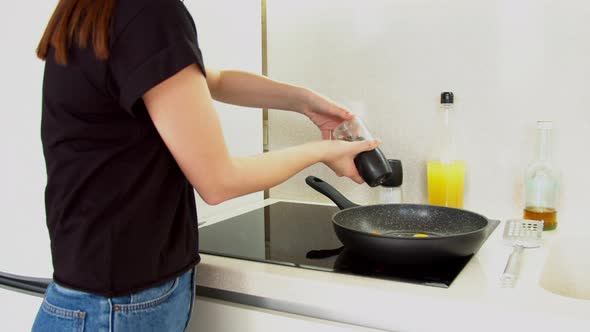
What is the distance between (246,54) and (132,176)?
0.72m

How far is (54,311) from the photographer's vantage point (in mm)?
688

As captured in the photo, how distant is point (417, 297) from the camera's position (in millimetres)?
706

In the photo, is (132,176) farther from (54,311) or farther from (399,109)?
(399,109)

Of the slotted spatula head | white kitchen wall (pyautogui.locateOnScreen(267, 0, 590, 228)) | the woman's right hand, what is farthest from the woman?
white kitchen wall (pyautogui.locateOnScreen(267, 0, 590, 228))

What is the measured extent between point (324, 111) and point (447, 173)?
307 mm

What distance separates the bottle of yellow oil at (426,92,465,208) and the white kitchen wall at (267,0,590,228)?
0.03 metres

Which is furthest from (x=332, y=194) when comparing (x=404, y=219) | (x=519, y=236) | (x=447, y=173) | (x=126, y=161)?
(x=126, y=161)

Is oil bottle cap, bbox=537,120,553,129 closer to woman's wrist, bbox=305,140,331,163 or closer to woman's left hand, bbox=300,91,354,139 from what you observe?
woman's left hand, bbox=300,91,354,139

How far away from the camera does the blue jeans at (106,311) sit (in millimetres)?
672

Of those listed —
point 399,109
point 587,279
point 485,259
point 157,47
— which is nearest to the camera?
point 157,47

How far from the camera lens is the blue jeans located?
67 centimetres

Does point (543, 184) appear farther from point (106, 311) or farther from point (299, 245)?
point (106, 311)

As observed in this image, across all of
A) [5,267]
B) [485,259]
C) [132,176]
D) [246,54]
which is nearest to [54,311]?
[132,176]

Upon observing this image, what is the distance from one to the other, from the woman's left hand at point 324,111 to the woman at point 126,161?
32 cm
